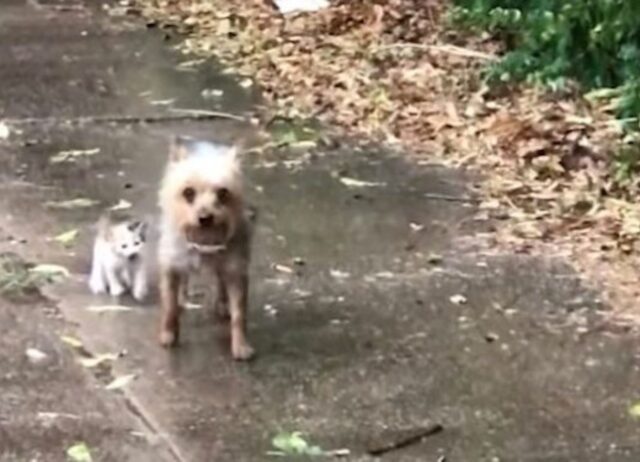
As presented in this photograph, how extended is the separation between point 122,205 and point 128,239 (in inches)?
41.2

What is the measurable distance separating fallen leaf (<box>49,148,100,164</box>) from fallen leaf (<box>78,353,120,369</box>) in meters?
2.54

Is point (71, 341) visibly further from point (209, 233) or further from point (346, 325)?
point (346, 325)

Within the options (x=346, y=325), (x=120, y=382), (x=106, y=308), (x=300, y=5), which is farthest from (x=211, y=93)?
(x=120, y=382)

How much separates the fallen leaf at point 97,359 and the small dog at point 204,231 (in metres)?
0.18

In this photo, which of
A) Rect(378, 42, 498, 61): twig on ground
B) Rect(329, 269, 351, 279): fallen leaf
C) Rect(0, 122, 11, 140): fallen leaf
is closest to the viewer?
Rect(329, 269, 351, 279): fallen leaf

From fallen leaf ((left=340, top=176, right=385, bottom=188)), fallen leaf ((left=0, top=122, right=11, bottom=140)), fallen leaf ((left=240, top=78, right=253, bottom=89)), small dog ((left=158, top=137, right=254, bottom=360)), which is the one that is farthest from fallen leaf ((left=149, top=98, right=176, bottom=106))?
small dog ((left=158, top=137, right=254, bottom=360))

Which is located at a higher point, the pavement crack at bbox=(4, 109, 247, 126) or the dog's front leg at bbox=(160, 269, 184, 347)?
the dog's front leg at bbox=(160, 269, 184, 347)

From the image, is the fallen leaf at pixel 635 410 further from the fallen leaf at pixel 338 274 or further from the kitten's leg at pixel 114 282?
the kitten's leg at pixel 114 282

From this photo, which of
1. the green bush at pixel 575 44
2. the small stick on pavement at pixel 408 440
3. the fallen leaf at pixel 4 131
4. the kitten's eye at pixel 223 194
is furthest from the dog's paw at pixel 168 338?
the green bush at pixel 575 44

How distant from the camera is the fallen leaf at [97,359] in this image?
19.5ft

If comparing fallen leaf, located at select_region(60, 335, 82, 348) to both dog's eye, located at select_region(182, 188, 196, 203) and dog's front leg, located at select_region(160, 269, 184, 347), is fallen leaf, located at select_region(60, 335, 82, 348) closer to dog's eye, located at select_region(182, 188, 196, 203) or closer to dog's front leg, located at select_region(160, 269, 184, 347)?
dog's front leg, located at select_region(160, 269, 184, 347)

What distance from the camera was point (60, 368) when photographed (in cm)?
590

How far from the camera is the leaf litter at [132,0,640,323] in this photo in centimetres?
749

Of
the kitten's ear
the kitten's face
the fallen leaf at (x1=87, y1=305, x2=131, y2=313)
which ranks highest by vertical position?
the kitten's ear
